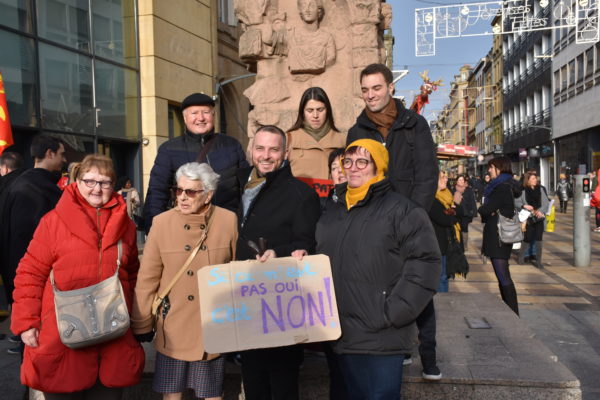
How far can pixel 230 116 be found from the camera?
18203mm

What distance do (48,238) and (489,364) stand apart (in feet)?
9.79

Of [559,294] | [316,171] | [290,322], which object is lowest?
[559,294]

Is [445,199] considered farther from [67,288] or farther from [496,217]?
[67,288]

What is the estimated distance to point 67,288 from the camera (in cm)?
279

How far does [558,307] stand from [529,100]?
135 feet

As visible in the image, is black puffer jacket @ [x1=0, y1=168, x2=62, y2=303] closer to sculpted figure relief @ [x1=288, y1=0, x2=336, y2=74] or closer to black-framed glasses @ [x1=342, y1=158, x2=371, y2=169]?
black-framed glasses @ [x1=342, y1=158, x2=371, y2=169]

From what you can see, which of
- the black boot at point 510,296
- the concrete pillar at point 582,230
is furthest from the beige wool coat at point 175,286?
the concrete pillar at point 582,230

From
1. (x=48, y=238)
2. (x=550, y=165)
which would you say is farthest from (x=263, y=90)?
(x=550, y=165)

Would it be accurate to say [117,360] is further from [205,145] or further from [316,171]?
[316,171]

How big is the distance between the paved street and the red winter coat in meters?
1.67

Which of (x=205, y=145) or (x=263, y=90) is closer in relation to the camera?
(x=205, y=145)

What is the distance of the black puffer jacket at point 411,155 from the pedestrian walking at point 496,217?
2.85 m

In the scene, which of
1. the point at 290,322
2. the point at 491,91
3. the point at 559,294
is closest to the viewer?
the point at 290,322

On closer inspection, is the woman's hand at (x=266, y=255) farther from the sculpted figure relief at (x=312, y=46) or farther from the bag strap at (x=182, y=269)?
the sculpted figure relief at (x=312, y=46)
